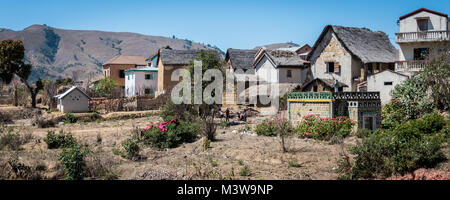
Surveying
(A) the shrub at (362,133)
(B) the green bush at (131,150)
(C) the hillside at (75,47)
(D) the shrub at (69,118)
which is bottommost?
(B) the green bush at (131,150)

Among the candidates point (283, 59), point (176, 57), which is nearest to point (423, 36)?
point (283, 59)

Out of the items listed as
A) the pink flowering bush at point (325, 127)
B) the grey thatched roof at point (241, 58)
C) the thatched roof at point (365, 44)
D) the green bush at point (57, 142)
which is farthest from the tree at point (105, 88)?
the pink flowering bush at point (325, 127)

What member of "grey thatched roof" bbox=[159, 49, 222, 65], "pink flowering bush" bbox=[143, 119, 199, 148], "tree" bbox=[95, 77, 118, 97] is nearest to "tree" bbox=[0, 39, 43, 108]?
"tree" bbox=[95, 77, 118, 97]

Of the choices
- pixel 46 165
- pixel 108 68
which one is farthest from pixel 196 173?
pixel 108 68

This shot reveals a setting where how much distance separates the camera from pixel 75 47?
15738 cm

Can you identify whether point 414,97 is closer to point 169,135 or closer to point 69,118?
point 169,135

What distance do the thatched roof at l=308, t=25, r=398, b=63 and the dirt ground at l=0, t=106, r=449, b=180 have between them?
14.9m

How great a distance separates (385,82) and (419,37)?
449cm

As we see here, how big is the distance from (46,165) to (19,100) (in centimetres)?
2775

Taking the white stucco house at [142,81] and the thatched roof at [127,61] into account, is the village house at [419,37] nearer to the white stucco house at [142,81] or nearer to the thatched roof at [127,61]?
the white stucco house at [142,81]

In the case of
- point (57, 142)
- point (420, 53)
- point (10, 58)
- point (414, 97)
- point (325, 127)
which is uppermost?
point (10, 58)

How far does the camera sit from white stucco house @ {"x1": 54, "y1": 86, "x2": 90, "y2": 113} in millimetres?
33875

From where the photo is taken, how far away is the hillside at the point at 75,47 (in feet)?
425
